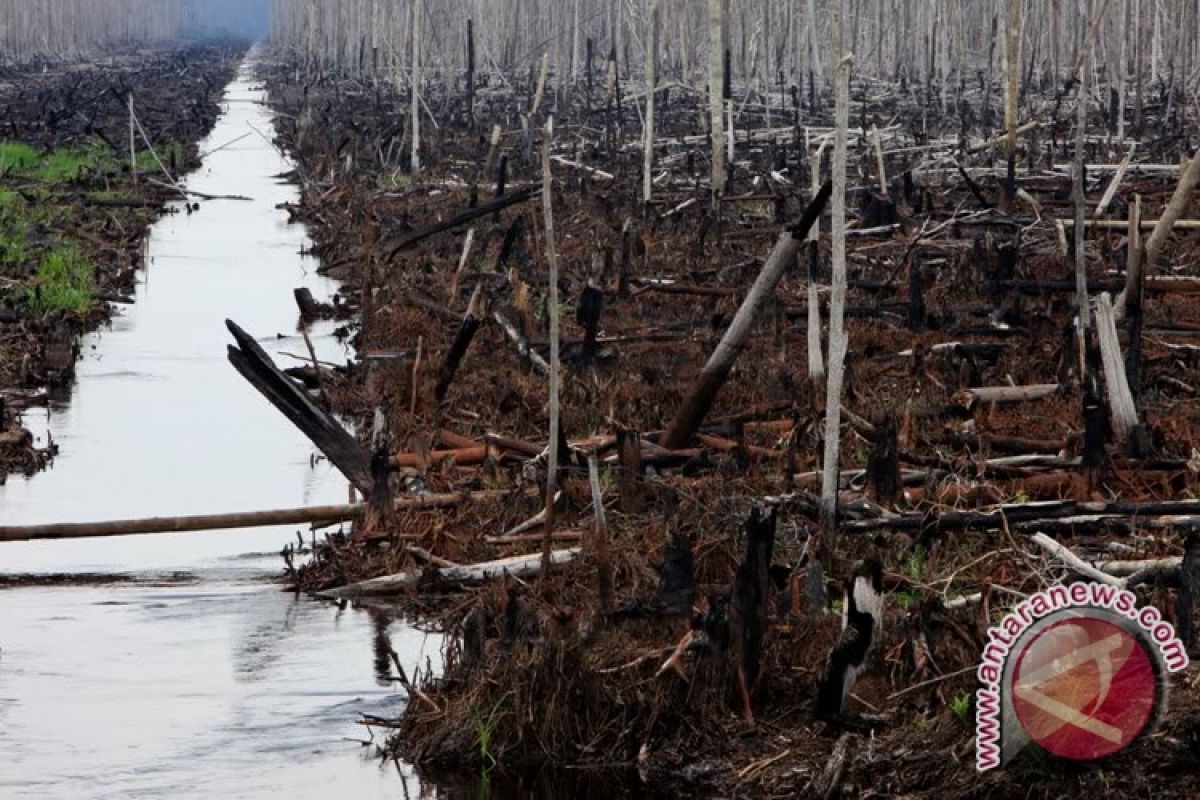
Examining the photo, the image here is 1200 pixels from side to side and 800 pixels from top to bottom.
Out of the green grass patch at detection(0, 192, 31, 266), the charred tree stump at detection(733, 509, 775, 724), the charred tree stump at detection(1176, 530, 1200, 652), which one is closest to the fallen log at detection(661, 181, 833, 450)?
the charred tree stump at detection(733, 509, 775, 724)

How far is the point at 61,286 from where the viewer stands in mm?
18125

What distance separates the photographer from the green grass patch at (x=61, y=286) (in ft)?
56.6

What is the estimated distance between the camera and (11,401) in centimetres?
1370

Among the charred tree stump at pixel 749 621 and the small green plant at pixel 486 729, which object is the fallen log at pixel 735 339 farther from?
the small green plant at pixel 486 729

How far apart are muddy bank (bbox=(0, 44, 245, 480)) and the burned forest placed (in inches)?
3.3

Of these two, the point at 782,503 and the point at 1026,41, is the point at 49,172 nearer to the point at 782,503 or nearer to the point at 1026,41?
the point at 782,503

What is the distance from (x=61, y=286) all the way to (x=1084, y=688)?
13987 mm

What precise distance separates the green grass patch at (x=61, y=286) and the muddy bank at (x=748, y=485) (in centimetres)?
249

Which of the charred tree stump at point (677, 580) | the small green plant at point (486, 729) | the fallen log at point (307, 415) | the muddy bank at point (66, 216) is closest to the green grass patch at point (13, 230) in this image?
the muddy bank at point (66, 216)

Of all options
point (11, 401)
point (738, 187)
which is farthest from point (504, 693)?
point (738, 187)

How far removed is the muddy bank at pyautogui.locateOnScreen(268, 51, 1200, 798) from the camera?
6758mm

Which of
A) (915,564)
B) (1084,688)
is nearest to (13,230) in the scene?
(915,564)

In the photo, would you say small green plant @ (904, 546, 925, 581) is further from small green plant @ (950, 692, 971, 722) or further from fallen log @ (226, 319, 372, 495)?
fallen log @ (226, 319, 372, 495)

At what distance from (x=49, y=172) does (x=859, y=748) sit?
23.9 m
